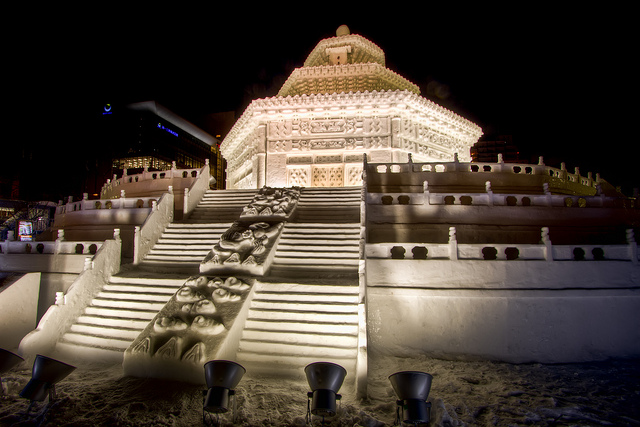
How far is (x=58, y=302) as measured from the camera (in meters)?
8.08

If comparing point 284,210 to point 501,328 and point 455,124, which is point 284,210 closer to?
point 501,328

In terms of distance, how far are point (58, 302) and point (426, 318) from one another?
866cm

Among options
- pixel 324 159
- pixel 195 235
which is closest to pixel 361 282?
pixel 195 235

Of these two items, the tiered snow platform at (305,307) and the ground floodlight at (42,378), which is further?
the tiered snow platform at (305,307)

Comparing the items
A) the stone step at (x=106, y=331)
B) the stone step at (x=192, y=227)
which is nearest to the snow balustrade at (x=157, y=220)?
the stone step at (x=192, y=227)

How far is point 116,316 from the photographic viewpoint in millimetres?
8250

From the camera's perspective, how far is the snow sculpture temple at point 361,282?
7047 mm

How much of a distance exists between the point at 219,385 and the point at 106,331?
456 centimetres

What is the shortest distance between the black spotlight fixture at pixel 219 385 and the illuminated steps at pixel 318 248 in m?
4.04

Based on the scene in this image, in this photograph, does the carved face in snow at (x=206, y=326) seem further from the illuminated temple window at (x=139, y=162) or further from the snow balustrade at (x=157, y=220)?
the illuminated temple window at (x=139, y=162)

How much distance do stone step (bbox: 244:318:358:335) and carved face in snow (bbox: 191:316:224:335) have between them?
81 cm

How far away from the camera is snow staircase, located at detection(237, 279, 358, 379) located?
6695mm

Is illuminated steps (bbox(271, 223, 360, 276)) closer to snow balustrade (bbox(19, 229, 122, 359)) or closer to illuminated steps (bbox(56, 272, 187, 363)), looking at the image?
illuminated steps (bbox(56, 272, 187, 363))

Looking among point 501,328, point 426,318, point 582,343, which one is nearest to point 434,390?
point 426,318
